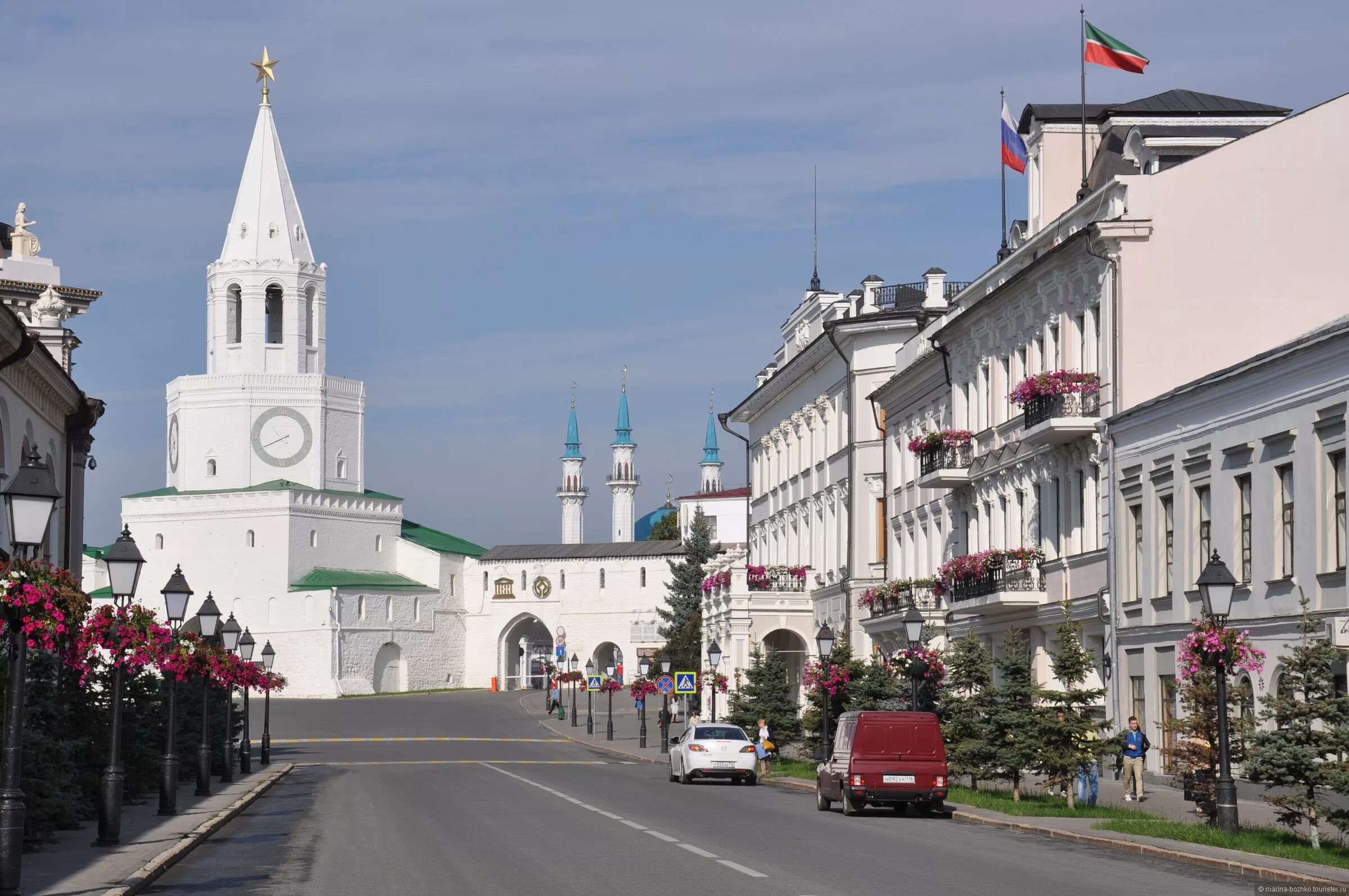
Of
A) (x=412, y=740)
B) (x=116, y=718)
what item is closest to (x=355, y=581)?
(x=412, y=740)

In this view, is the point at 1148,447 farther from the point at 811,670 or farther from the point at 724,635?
the point at 724,635

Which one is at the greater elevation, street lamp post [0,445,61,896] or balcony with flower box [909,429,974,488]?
balcony with flower box [909,429,974,488]

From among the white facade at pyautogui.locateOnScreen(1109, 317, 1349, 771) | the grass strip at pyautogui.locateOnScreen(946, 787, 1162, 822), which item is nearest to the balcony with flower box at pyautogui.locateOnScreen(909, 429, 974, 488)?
the white facade at pyautogui.locateOnScreen(1109, 317, 1349, 771)

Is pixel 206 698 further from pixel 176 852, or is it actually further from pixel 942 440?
pixel 942 440

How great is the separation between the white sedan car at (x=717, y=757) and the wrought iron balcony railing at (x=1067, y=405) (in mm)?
9077

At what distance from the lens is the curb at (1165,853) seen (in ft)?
56.2

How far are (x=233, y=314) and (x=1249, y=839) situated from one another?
11765cm

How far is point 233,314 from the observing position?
132 metres

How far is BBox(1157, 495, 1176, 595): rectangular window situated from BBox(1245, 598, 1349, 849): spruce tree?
1342 cm

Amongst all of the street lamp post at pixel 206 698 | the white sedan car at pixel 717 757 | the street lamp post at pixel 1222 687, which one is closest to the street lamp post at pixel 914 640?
the white sedan car at pixel 717 757

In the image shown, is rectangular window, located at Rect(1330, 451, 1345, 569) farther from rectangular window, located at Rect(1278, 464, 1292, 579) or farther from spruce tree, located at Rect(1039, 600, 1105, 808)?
spruce tree, located at Rect(1039, 600, 1105, 808)

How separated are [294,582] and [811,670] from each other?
90927mm

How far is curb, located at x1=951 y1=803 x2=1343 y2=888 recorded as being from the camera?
17.1 metres

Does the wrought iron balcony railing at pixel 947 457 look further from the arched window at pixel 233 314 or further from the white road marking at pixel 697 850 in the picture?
the arched window at pixel 233 314
